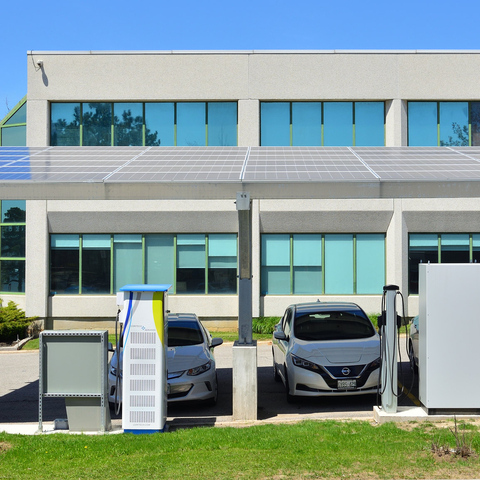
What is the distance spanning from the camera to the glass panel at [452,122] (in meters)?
23.0

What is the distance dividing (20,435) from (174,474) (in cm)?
322

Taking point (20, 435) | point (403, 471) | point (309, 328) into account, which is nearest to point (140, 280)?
point (309, 328)

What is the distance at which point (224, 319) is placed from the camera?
2245 cm

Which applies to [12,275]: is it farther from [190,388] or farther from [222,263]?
[190,388]

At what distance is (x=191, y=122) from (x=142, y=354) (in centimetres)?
1525

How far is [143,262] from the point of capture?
22703mm

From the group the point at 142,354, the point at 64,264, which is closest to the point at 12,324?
the point at 64,264

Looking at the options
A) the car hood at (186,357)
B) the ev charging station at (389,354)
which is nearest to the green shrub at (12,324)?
the car hood at (186,357)

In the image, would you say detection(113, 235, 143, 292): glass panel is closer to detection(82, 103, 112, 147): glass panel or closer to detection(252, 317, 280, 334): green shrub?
detection(82, 103, 112, 147): glass panel

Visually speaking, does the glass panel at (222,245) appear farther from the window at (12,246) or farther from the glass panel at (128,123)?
A: the window at (12,246)

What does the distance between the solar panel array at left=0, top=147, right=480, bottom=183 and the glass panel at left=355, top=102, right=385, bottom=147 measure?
24.1 feet

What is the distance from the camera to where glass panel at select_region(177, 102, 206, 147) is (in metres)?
23.0

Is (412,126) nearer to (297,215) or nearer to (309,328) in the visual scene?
(297,215)

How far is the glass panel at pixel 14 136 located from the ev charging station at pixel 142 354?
1681 centimetres
